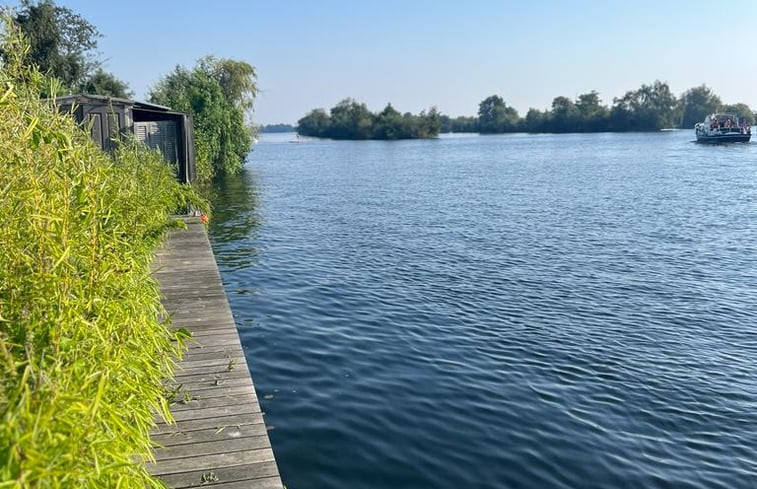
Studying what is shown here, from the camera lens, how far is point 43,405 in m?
2.00

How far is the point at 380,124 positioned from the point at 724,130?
73.1 metres

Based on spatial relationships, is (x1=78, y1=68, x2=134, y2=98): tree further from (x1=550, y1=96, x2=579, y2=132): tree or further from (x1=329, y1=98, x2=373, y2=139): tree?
(x1=550, y1=96, x2=579, y2=132): tree

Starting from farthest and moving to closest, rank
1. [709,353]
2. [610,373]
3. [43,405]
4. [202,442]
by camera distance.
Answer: [709,353], [610,373], [202,442], [43,405]

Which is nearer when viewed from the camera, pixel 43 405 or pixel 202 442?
pixel 43 405

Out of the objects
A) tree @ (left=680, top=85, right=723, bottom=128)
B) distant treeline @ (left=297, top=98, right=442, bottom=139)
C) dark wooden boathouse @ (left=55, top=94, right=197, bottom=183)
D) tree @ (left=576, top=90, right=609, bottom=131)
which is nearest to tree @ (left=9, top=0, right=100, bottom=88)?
dark wooden boathouse @ (left=55, top=94, right=197, bottom=183)

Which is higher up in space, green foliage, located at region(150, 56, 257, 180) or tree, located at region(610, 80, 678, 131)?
tree, located at region(610, 80, 678, 131)

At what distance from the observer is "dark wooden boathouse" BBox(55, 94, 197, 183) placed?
49.3 ft

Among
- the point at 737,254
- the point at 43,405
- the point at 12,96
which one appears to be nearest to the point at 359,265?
the point at 737,254

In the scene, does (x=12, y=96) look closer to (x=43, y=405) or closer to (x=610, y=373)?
(x=43, y=405)

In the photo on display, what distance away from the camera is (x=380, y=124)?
5167 inches

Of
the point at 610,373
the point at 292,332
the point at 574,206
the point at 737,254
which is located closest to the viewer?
the point at 610,373

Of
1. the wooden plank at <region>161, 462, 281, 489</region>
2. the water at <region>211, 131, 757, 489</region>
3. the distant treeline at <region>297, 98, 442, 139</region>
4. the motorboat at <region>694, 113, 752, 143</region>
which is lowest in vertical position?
the water at <region>211, 131, 757, 489</region>

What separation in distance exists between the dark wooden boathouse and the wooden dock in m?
9.31

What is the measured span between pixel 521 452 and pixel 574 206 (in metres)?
20.0
